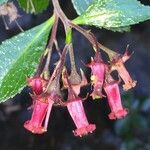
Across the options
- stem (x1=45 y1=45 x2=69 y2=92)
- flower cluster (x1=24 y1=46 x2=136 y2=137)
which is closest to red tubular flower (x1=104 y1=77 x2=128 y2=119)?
flower cluster (x1=24 y1=46 x2=136 y2=137)

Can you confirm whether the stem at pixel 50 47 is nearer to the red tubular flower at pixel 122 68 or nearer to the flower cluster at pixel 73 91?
the flower cluster at pixel 73 91

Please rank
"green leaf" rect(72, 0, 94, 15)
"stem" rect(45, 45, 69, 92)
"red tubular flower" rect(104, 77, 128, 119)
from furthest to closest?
"green leaf" rect(72, 0, 94, 15)
"red tubular flower" rect(104, 77, 128, 119)
"stem" rect(45, 45, 69, 92)

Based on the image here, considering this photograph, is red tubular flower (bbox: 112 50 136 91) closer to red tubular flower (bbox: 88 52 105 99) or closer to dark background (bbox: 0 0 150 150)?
red tubular flower (bbox: 88 52 105 99)

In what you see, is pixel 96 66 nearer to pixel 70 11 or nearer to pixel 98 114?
pixel 70 11

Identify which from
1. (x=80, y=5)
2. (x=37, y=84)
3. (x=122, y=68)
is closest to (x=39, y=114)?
(x=37, y=84)

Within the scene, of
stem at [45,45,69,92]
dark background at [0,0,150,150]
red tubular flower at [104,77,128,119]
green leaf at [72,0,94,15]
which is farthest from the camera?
dark background at [0,0,150,150]

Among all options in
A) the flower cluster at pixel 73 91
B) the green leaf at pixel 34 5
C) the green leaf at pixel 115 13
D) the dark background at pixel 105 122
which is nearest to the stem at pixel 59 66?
the flower cluster at pixel 73 91

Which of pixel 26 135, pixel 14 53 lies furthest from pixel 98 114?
pixel 14 53
